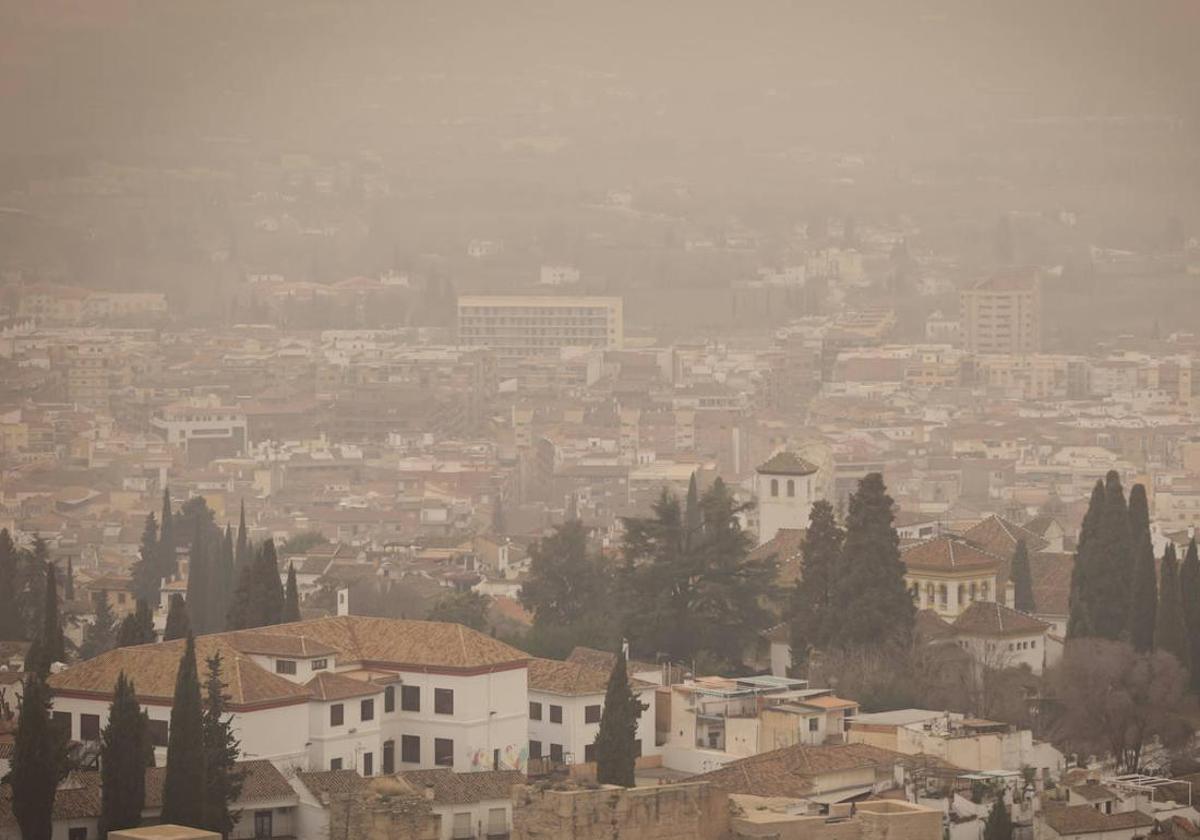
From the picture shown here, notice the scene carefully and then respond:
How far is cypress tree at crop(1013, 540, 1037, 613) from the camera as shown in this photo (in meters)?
39.6

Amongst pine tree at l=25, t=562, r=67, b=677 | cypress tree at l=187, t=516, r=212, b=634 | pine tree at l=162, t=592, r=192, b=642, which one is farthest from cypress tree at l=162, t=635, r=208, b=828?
cypress tree at l=187, t=516, r=212, b=634

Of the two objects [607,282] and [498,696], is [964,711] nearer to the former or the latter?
[498,696]

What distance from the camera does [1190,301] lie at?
462 feet

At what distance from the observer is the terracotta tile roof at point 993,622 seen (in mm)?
35812

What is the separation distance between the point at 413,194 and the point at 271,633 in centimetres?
13296

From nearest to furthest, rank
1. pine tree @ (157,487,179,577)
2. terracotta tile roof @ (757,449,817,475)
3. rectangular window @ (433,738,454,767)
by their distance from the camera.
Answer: rectangular window @ (433,738,454,767) < terracotta tile roof @ (757,449,817,475) < pine tree @ (157,487,179,577)

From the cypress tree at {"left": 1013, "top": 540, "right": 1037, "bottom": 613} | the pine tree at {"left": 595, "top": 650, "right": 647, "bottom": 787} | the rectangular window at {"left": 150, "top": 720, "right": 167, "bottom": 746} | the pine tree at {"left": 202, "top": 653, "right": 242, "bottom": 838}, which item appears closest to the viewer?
the pine tree at {"left": 202, "top": 653, "right": 242, "bottom": 838}

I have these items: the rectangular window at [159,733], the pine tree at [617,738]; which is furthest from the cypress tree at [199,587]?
the rectangular window at [159,733]

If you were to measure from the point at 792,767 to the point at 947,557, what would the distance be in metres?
11.0

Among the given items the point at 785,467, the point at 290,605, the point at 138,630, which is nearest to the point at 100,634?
the point at 290,605

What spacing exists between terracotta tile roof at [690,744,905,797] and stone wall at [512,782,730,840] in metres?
1.38

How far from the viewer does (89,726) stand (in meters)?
27.8

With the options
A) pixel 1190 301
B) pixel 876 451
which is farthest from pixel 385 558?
pixel 1190 301

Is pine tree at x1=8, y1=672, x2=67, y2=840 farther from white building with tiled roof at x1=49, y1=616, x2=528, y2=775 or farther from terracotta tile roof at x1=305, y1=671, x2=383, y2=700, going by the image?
terracotta tile roof at x1=305, y1=671, x2=383, y2=700
